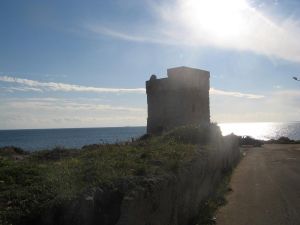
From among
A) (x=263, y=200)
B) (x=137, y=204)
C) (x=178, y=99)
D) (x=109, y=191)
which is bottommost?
(x=263, y=200)

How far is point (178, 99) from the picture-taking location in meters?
27.6

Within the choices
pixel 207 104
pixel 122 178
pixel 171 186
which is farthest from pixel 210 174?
pixel 207 104

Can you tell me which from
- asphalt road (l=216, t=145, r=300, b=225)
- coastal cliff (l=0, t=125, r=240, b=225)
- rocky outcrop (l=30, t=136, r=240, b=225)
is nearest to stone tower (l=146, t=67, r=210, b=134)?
asphalt road (l=216, t=145, r=300, b=225)

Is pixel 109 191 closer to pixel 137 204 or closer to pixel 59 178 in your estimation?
pixel 137 204

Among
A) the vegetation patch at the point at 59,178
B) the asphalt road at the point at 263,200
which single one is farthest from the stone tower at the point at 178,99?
the vegetation patch at the point at 59,178

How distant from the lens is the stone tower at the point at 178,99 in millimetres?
27547

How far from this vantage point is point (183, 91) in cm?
2739

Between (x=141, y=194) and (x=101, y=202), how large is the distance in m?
0.76

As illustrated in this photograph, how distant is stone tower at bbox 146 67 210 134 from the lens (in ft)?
90.4

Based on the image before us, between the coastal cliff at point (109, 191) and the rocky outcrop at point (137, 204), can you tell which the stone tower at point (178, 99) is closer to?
the coastal cliff at point (109, 191)

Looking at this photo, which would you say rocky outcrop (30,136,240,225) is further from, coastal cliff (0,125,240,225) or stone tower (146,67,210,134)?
stone tower (146,67,210,134)

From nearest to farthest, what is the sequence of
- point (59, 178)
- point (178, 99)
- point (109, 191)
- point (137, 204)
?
point (109, 191), point (137, 204), point (59, 178), point (178, 99)

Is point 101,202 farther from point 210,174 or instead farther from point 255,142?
point 255,142

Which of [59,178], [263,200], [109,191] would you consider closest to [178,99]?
[263,200]
